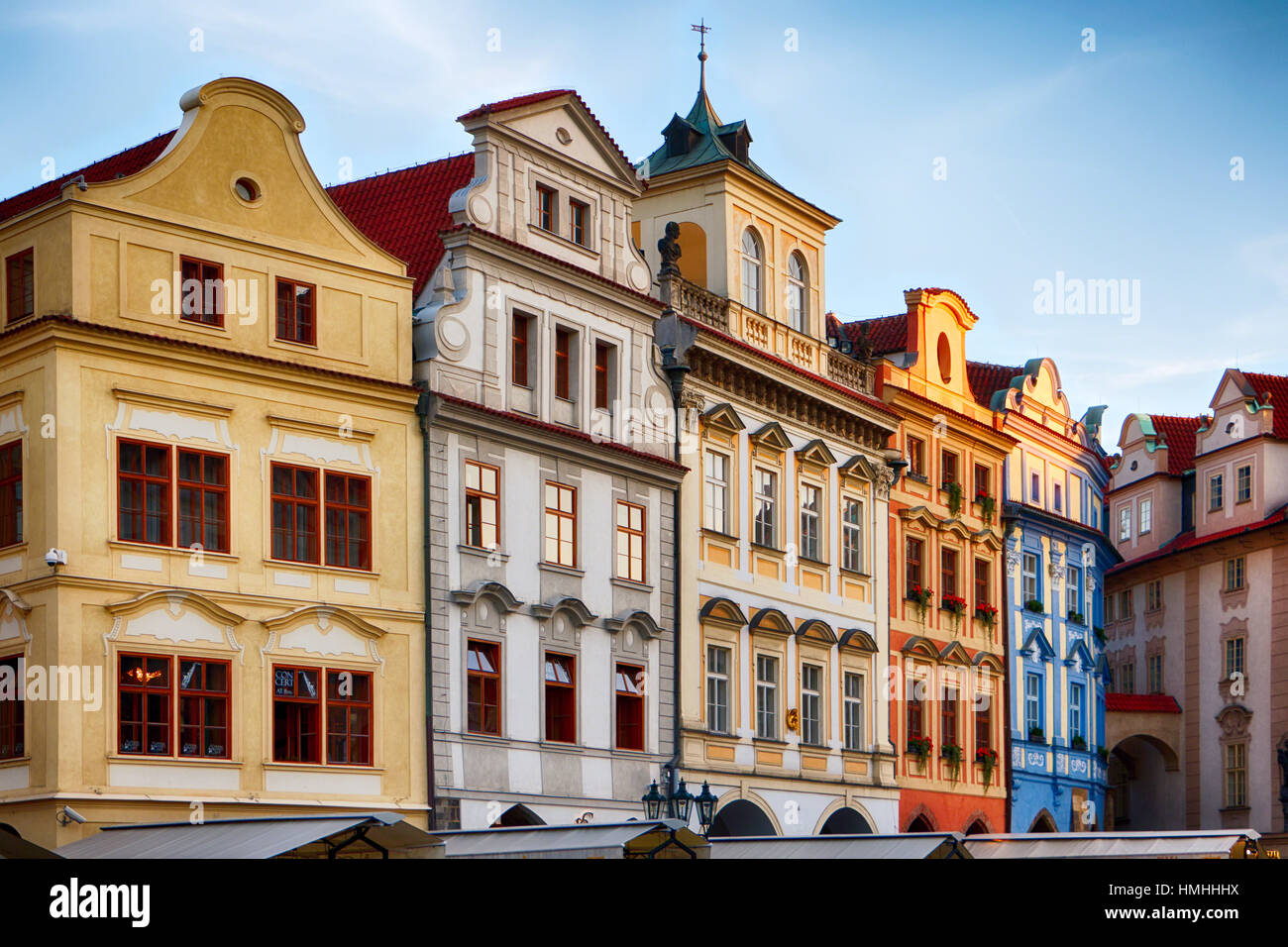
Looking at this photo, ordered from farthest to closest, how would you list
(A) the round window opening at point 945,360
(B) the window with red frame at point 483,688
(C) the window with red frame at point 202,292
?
(A) the round window opening at point 945,360
(B) the window with red frame at point 483,688
(C) the window with red frame at point 202,292

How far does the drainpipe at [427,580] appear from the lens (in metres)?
35.2

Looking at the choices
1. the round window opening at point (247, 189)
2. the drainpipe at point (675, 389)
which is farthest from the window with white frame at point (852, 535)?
the round window opening at point (247, 189)

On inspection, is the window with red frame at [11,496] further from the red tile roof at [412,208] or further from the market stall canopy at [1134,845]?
the market stall canopy at [1134,845]

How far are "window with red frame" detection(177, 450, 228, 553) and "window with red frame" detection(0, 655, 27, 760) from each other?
3.11 m

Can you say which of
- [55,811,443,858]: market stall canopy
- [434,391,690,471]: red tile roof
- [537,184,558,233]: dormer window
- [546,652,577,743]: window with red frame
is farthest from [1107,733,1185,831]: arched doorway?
[55,811,443,858]: market stall canopy

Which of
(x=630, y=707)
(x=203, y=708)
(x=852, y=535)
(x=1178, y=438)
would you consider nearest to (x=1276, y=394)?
(x=1178, y=438)

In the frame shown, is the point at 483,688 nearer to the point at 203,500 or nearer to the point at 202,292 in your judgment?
the point at 203,500

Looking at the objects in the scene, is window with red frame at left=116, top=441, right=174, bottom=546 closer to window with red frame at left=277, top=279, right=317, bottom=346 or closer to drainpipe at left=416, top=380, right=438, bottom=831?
window with red frame at left=277, top=279, right=317, bottom=346

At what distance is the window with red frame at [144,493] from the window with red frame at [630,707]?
35.7 feet

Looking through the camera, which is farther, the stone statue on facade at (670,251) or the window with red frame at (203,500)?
the stone statue on facade at (670,251)

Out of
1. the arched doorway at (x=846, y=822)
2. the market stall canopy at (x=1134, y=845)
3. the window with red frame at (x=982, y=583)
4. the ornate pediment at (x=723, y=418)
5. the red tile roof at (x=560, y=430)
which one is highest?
the ornate pediment at (x=723, y=418)
